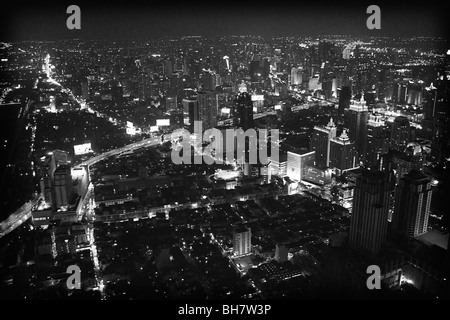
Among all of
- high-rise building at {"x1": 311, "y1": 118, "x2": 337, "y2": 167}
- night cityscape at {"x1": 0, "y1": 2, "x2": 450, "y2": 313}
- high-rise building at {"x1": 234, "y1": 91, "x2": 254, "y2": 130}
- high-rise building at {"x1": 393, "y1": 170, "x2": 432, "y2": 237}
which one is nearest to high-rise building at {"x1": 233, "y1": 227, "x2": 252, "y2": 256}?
night cityscape at {"x1": 0, "y1": 2, "x2": 450, "y2": 313}

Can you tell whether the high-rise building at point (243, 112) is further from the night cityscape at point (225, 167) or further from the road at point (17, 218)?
the road at point (17, 218)

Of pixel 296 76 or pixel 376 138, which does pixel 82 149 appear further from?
pixel 376 138

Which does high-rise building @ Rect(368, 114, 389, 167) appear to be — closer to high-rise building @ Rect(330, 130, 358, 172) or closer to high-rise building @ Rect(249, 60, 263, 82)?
high-rise building @ Rect(330, 130, 358, 172)

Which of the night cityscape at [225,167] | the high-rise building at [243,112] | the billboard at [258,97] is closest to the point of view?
the night cityscape at [225,167]

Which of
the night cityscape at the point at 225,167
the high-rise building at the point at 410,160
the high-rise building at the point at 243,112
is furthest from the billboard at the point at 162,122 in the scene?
the high-rise building at the point at 410,160
